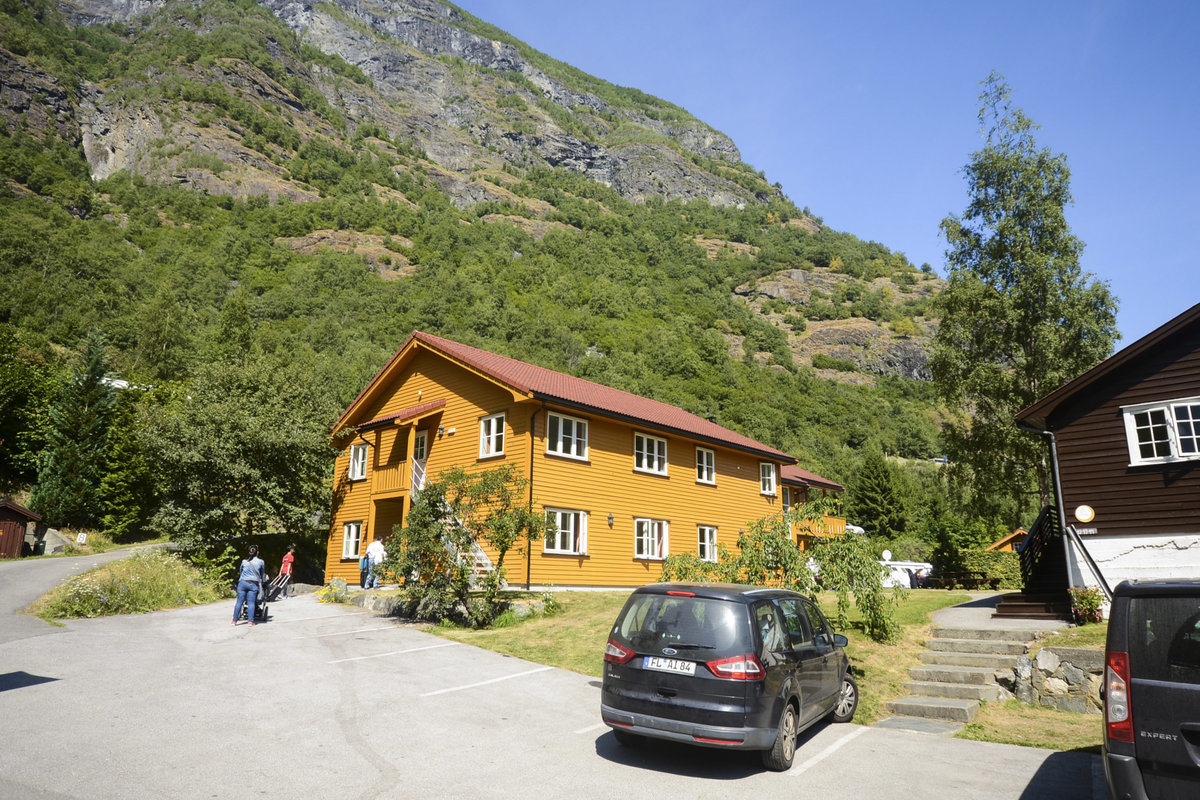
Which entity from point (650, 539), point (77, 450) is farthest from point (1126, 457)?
point (77, 450)

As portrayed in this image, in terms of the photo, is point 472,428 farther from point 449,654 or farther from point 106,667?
point 106,667

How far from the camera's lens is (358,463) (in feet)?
92.9

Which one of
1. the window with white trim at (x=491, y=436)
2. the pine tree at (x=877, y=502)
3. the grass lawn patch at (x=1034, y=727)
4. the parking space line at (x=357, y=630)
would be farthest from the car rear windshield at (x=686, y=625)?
the pine tree at (x=877, y=502)

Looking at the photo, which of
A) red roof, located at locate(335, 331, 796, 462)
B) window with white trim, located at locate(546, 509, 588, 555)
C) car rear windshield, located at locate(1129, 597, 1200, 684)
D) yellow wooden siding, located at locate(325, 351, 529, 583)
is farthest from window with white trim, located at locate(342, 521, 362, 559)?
car rear windshield, located at locate(1129, 597, 1200, 684)

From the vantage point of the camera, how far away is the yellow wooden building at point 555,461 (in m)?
21.7

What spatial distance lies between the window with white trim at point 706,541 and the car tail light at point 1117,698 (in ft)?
72.3

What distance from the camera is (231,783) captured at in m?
6.10

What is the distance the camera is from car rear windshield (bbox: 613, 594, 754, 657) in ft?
23.1

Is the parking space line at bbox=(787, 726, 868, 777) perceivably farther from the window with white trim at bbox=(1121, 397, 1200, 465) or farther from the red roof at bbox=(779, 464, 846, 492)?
the red roof at bbox=(779, 464, 846, 492)

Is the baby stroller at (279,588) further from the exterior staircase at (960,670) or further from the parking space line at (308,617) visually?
the exterior staircase at (960,670)

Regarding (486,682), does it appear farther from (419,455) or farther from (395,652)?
(419,455)

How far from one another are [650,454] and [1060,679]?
15.8 m

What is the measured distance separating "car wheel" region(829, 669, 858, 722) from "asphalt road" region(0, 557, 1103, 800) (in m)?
0.36

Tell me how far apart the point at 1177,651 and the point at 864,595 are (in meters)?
8.39
